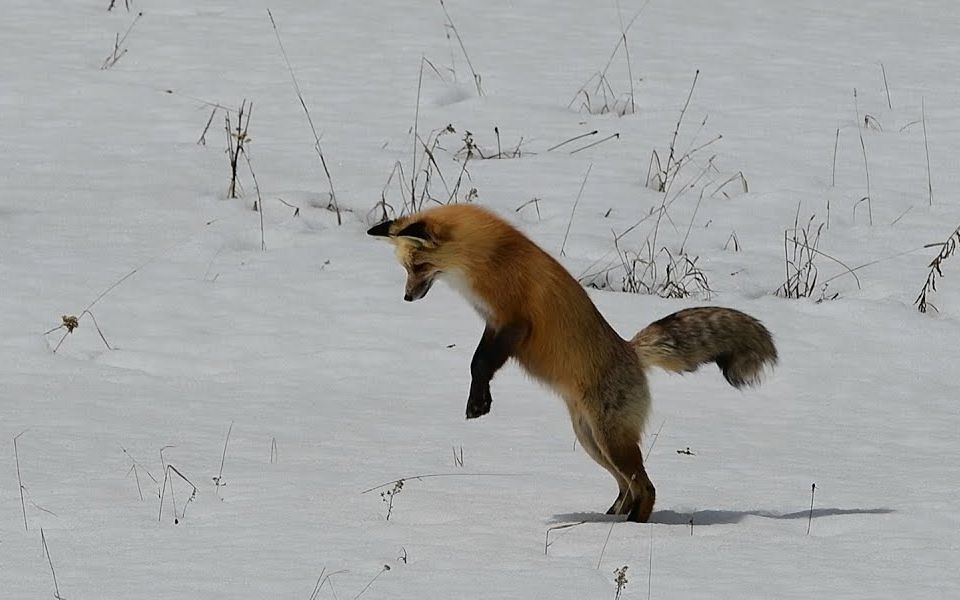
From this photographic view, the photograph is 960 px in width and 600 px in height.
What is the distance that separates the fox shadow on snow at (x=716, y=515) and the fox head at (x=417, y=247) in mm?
1086

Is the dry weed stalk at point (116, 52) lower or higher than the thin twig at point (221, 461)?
lower

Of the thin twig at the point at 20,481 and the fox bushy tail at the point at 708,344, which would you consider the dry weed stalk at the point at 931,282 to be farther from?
the thin twig at the point at 20,481

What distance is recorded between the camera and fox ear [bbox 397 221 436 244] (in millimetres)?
5656

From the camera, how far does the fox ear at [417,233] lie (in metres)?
5.66

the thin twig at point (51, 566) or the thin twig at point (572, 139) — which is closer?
the thin twig at point (51, 566)

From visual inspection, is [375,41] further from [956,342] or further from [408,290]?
[408,290]

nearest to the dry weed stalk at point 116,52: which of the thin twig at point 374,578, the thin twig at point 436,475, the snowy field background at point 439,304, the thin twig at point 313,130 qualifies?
the snowy field background at point 439,304

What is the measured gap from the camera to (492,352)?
5.69 meters

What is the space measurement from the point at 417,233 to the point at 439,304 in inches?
147

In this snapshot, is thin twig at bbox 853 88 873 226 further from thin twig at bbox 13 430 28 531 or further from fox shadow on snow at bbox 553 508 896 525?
thin twig at bbox 13 430 28 531

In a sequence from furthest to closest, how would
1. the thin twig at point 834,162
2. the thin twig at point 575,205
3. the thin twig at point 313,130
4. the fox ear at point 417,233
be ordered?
the thin twig at point 834,162 < the thin twig at point 313,130 < the thin twig at point 575,205 < the fox ear at point 417,233

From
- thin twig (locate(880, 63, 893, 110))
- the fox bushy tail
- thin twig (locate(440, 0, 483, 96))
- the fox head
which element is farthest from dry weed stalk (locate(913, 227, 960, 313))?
thin twig (locate(440, 0, 483, 96))

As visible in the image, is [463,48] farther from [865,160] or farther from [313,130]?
[865,160]

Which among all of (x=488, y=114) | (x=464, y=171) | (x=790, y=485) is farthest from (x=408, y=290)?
(x=488, y=114)
